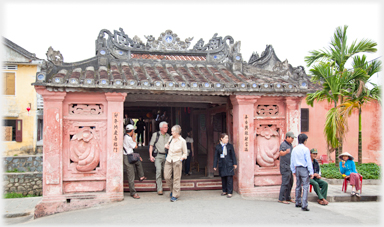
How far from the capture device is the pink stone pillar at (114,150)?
7.55m

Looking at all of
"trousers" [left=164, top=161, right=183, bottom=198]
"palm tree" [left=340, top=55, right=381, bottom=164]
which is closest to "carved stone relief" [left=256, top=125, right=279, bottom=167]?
"trousers" [left=164, top=161, right=183, bottom=198]

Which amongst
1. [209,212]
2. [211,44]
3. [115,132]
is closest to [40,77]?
[115,132]

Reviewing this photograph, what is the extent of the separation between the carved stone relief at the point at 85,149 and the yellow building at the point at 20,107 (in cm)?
1360

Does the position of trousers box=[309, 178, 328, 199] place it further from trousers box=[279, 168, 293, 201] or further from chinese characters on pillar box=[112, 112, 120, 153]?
chinese characters on pillar box=[112, 112, 120, 153]

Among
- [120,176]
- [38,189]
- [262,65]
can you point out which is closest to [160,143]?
[120,176]

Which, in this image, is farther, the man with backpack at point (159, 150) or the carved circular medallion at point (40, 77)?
the man with backpack at point (159, 150)

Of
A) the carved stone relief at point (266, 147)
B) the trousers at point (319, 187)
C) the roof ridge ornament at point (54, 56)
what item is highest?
the roof ridge ornament at point (54, 56)

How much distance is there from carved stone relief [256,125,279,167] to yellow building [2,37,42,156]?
15.7m

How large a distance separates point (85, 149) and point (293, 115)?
5.35 metres

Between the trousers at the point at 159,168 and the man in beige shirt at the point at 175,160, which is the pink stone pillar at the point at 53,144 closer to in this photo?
the trousers at the point at 159,168

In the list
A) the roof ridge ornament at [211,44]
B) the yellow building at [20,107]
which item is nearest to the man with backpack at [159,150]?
the roof ridge ornament at [211,44]

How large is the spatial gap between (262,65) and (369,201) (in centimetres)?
721

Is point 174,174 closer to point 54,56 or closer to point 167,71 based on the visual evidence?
point 167,71

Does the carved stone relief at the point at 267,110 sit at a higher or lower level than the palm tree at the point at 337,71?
lower
